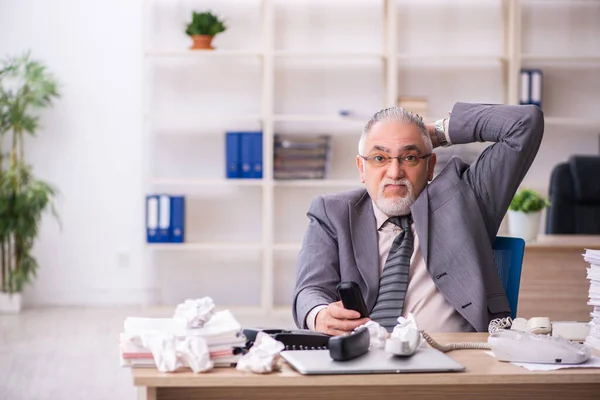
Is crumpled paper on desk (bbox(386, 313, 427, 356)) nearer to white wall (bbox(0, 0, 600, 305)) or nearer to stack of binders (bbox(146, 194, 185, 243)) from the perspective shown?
stack of binders (bbox(146, 194, 185, 243))

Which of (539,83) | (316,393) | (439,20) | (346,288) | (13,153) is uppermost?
(439,20)

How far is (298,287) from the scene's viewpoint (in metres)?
2.21

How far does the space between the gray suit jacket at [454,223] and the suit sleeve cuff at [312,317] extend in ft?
0.17

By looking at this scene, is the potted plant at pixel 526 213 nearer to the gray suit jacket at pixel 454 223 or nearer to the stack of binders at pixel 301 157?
the gray suit jacket at pixel 454 223

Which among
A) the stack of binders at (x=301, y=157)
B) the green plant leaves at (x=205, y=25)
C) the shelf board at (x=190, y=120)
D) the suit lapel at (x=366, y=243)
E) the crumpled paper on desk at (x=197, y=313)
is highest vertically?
the green plant leaves at (x=205, y=25)

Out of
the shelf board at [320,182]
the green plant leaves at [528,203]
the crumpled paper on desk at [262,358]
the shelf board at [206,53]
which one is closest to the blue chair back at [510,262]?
the crumpled paper on desk at [262,358]

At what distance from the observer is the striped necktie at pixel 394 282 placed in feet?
7.07

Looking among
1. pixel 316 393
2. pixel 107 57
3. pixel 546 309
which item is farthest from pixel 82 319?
pixel 316 393

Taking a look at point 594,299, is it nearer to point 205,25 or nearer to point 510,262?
point 510,262

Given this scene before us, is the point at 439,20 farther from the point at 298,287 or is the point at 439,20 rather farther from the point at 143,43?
the point at 298,287

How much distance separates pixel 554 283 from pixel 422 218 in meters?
1.92

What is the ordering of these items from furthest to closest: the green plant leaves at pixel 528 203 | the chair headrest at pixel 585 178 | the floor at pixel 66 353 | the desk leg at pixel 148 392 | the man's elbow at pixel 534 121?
the chair headrest at pixel 585 178
the green plant leaves at pixel 528 203
the floor at pixel 66 353
the man's elbow at pixel 534 121
the desk leg at pixel 148 392

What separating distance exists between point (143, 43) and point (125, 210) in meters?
1.14

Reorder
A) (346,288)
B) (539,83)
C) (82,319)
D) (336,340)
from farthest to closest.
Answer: (539,83) → (82,319) → (346,288) → (336,340)
